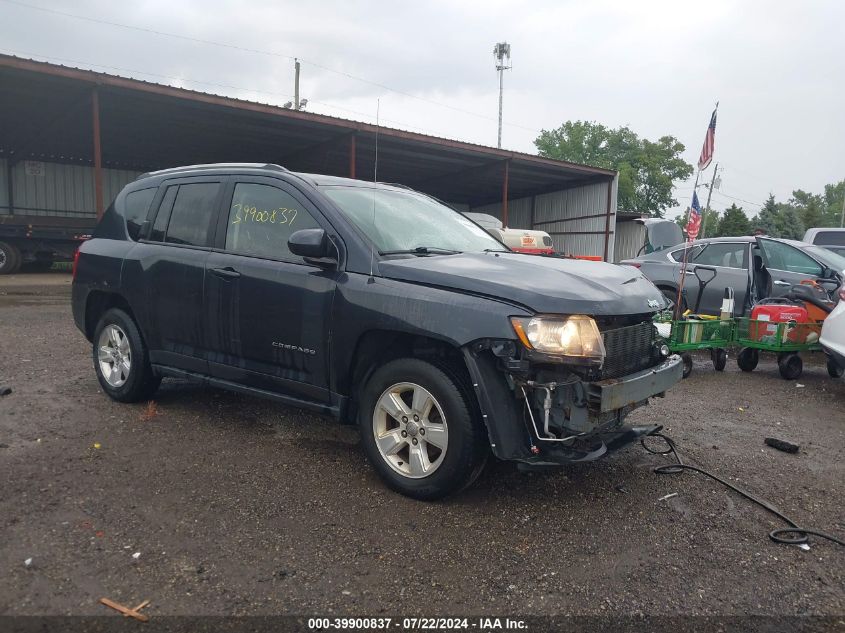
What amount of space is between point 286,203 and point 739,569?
320 cm

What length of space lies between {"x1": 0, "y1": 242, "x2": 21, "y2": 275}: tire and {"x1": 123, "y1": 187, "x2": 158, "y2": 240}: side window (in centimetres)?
1605

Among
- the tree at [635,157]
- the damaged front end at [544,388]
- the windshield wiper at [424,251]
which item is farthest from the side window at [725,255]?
the tree at [635,157]

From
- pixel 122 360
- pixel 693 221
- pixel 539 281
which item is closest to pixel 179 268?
pixel 122 360

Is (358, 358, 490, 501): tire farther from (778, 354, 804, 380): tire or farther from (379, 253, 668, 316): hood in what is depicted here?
(778, 354, 804, 380): tire

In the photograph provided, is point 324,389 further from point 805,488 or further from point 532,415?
point 805,488

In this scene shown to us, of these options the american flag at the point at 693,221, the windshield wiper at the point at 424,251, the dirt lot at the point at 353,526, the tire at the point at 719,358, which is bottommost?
the dirt lot at the point at 353,526

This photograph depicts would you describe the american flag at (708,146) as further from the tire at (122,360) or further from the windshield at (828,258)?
the tire at (122,360)

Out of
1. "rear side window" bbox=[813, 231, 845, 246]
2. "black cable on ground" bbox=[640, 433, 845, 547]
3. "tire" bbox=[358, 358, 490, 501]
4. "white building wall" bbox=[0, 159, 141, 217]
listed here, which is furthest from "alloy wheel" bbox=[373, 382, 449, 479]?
"white building wall" bbox=[0, 159, 141, 217]

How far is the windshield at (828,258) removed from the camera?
835 centimetres

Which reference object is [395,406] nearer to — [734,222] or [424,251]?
[424,251]

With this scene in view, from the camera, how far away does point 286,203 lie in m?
4.02

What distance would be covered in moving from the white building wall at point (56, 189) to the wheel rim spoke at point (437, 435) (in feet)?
85.0

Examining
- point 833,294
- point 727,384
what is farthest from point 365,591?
point 833,294

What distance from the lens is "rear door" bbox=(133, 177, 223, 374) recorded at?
14.2 feet
